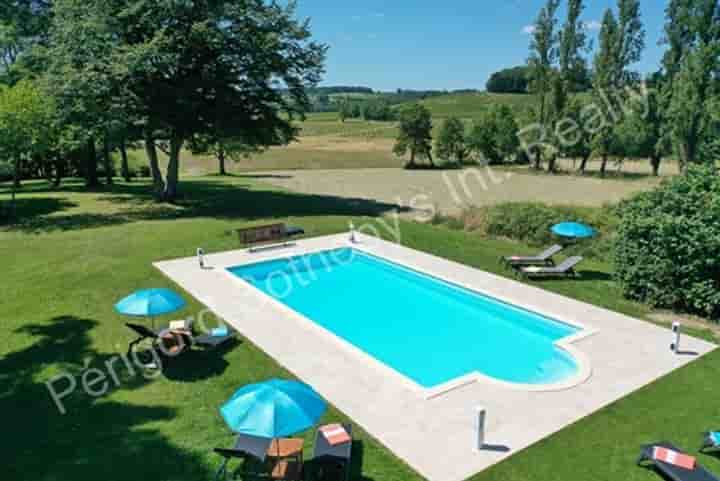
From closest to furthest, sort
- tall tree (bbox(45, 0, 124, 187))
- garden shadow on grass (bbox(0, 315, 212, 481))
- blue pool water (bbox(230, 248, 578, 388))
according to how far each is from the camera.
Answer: garden shadow on grass (bbox(0, 315, 212, 481)) < blue pool water (bbox(230, 248, 578, 388)) < tall tree (bbox(45, 0, 124, 187))

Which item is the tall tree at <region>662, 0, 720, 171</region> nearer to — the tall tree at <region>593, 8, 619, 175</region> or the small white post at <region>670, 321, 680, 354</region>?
the tall tree at <region>593, 8, 619, 175</region>

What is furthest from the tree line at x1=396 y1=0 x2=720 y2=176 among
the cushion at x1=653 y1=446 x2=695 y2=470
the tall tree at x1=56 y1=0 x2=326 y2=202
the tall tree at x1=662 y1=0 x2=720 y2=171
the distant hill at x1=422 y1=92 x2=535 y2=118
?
the cushion at x1=653 y1=446 x2=695 y2=470

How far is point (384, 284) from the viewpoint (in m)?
15.6

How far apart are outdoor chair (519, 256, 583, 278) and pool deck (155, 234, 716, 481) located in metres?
1.10

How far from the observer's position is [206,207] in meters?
25.7

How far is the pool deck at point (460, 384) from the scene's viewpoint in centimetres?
710

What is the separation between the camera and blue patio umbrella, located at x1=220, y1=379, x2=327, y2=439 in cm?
541

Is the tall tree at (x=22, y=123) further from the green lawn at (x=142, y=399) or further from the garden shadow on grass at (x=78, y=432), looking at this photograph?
the garden shadow on grass at (x=78, y=432)

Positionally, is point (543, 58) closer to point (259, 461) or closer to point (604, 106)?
point (604, 106)

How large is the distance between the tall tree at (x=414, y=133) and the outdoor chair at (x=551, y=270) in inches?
1939

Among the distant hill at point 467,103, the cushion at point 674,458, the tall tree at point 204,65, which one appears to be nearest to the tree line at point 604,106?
the distant hill at point 467,103

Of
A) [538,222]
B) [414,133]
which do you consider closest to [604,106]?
[414,133]

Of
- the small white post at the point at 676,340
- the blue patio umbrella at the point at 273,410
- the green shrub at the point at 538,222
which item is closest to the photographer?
the blue patio umbrella at the point at 273,410

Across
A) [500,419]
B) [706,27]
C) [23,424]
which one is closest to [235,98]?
[23,424]
